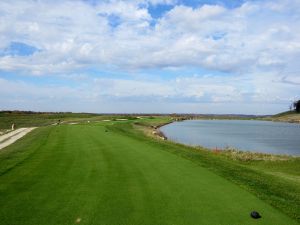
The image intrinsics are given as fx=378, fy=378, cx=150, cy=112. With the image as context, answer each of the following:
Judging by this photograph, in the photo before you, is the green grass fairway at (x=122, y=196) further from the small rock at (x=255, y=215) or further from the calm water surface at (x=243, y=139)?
the calm water surface at (x=243, y=139)

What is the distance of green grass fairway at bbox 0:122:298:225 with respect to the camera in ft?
27.1

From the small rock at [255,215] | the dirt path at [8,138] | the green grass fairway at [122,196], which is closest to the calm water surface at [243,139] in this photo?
the dirt path at [8,138]

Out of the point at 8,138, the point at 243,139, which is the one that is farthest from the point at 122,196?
the point at 243,139

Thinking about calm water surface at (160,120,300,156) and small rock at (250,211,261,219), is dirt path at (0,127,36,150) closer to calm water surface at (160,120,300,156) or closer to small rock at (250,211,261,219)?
calm water surface at (160,120,300,156)

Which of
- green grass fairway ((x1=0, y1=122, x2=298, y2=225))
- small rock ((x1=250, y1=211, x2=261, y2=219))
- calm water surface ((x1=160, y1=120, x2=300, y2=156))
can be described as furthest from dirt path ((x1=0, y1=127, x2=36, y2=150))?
small rock ((x1=250, y1=211, x2=261, y2=219))

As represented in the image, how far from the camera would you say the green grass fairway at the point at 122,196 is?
27.1 feet

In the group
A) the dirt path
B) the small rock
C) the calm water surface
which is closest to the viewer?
the small rock

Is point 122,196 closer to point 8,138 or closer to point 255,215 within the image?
point 255,215

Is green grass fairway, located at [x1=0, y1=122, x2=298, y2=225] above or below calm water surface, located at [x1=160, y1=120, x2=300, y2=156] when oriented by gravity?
above

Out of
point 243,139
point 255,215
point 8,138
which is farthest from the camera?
point 243,139

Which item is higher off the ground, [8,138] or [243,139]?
[8,138]

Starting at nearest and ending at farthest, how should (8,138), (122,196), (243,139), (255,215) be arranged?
1. (255,215)
2. (122,196)
3. (8,138)
4. (243,139)

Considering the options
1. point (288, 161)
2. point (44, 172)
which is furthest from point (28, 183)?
point (288, 161)

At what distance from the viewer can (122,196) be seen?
1005 cm
